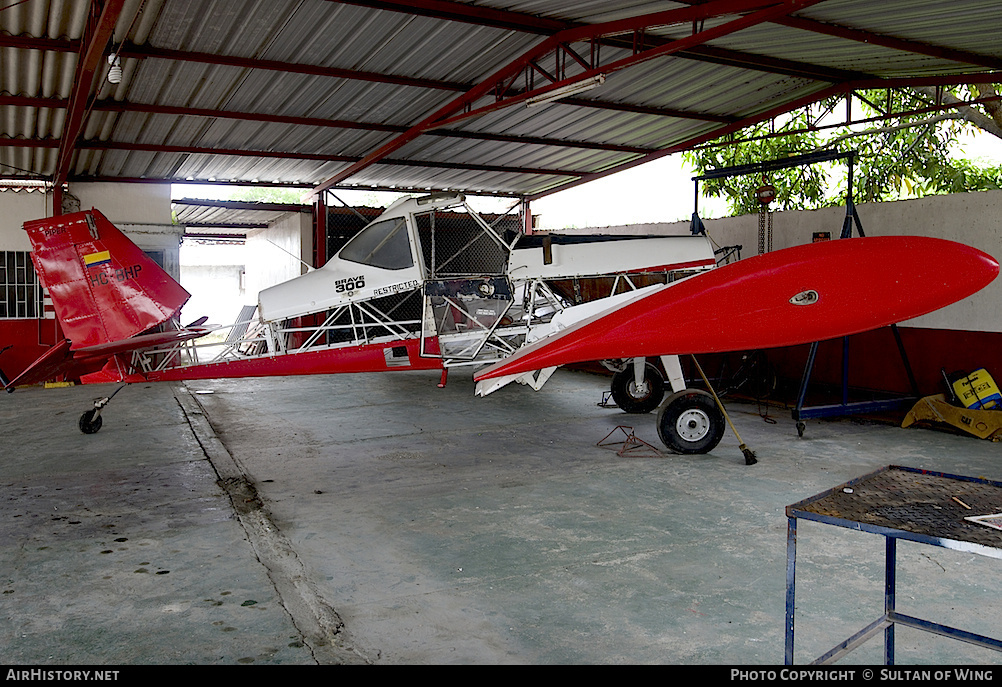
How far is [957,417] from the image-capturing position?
8.33 metres

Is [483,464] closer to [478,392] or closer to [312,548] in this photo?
[478,392]

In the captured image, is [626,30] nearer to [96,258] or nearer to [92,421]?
[96,258]

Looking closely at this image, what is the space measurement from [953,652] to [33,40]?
31.2 ft

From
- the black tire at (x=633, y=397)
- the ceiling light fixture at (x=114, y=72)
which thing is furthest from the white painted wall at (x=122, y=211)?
the black tire at (x=633, y=397)

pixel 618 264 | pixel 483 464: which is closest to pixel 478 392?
pixel 483 464

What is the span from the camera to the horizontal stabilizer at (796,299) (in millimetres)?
4797

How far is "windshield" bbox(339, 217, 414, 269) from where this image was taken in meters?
8.27

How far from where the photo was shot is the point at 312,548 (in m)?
4.96

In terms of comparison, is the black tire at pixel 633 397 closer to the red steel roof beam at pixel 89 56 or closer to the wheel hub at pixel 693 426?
the wheel hub at pixel 693 426

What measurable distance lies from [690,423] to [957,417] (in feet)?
11.4

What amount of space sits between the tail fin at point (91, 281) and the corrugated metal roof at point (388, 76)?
1669 millimetres

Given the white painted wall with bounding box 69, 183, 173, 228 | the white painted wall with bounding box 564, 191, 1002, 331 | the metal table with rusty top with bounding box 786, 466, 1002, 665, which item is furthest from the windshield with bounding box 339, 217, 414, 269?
the white painted wall with bounding box 69, 183, 173, 228

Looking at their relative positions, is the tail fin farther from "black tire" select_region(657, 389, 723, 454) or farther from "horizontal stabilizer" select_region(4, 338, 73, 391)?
"black tire" select_region(657, 389, 723, 454)

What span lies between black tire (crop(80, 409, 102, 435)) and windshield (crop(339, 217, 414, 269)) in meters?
3.71
